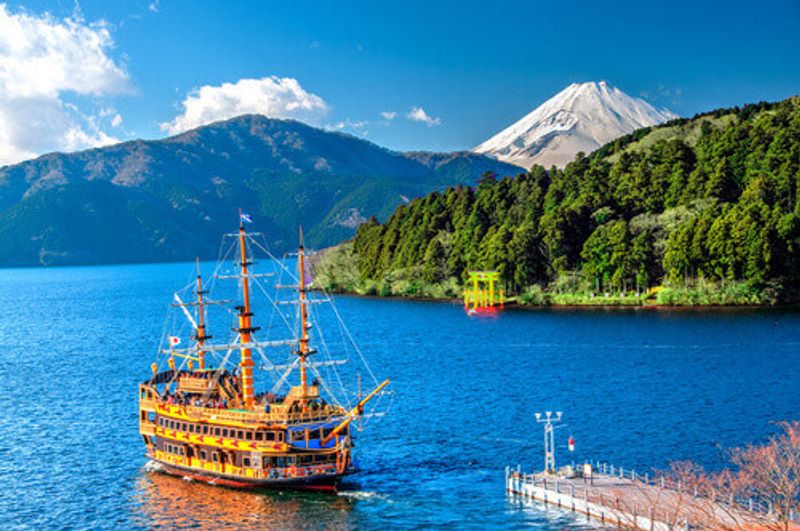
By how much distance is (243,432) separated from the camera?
53312 millimetres

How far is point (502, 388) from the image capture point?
76.2 meters

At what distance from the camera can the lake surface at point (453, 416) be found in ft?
162

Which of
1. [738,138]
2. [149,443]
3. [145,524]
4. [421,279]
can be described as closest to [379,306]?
[421,279]

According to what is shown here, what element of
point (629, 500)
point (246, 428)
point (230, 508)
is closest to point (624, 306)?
point (246, 428)

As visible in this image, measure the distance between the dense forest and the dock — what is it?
270ft

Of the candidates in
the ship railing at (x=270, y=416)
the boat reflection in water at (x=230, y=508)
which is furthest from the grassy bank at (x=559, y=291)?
the boat reflection in water at (x=230, y=508)

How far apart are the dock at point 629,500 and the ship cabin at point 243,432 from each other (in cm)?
1089

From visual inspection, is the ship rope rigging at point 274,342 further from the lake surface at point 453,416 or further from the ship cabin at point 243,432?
the lake surface at point 453,416

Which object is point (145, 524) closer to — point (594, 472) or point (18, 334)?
point (594, 472)

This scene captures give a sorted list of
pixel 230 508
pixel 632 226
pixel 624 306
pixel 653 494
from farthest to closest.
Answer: pixel 632 226, pixel 624 306, pixel 230 508, pixel 653 494

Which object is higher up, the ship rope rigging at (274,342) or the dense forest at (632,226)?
the dense forest at (632,226)

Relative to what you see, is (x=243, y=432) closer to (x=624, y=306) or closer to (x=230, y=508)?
(x=230, y=508)

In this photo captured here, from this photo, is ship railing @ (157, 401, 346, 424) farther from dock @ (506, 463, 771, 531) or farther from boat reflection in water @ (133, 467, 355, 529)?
dock @ (506, 463, 771, 531)

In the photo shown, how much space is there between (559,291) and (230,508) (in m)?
102
